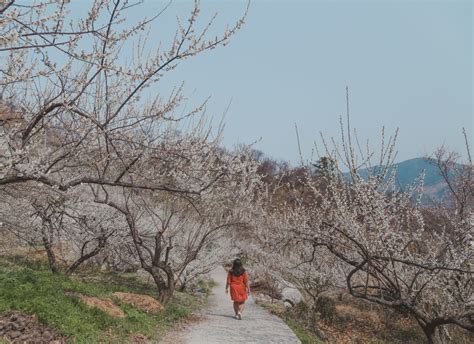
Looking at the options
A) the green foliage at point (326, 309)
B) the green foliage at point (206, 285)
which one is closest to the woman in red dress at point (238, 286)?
the green foliage at point (206, 285)

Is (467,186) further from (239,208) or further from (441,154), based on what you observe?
(239,208)

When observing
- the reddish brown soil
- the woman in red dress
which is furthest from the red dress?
the reddish brown soil

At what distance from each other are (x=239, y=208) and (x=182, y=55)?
39.1ft

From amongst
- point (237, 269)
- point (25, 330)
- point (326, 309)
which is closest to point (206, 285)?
point (326, 309)

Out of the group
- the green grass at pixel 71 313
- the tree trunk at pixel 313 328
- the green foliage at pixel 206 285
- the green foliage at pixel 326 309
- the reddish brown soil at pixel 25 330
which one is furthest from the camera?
the green foliage at pixel 206 285

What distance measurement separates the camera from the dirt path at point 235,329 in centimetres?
939

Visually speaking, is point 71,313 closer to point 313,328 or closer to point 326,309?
point 313,328

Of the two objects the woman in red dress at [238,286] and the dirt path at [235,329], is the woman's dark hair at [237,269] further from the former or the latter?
the dirt path at [235,329]

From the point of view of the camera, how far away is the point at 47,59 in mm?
3918

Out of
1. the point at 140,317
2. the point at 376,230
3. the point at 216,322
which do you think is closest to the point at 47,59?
the point at 376,230

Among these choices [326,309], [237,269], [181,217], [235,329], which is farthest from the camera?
[326,309]

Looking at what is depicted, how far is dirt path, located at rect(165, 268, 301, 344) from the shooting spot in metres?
9.39

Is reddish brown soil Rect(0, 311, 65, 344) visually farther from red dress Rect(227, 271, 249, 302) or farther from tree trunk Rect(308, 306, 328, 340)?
tree trunk Rect(308, 306, 328, 340)

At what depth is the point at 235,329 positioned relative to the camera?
1068 cm
